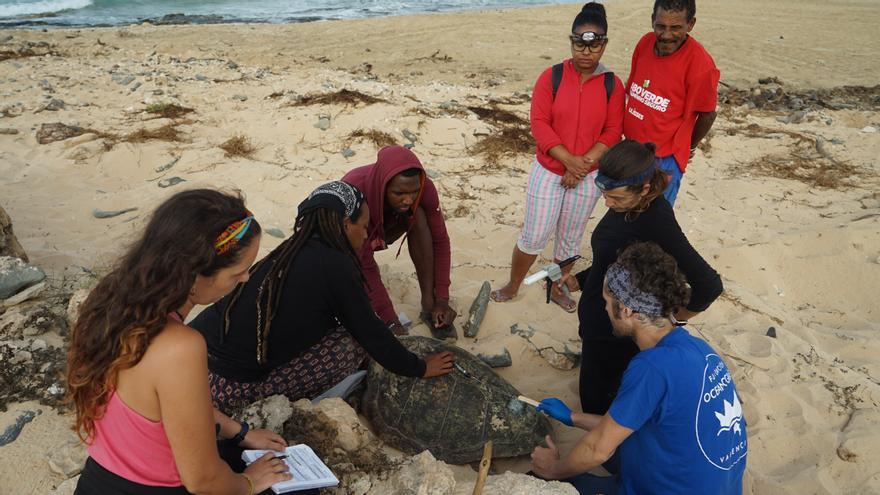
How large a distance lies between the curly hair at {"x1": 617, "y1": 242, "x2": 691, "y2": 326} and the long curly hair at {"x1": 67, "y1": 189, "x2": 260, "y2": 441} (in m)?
1.30

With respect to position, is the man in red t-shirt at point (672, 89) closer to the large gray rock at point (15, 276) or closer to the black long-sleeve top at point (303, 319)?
the black long-sleeve top at point (303, 319)

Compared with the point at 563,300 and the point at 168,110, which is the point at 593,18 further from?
the point at 168,110

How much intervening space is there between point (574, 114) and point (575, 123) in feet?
0.17

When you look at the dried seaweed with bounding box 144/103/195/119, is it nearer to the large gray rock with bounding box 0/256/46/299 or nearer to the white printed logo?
the large gray rock with bounding box 0/256/46/299

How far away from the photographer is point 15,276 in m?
3.24

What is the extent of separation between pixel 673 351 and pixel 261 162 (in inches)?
Result: 188

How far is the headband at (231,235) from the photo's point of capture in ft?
5.30

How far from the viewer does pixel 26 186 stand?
5.23 m

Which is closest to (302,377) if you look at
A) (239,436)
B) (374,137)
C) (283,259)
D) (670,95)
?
(239,436)

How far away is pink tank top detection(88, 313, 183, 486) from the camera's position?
1.54 m

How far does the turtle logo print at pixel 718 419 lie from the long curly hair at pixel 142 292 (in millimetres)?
1556

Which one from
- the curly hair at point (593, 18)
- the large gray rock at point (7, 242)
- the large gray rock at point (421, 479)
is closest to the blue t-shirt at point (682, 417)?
the large gray rock at point (421, 479)

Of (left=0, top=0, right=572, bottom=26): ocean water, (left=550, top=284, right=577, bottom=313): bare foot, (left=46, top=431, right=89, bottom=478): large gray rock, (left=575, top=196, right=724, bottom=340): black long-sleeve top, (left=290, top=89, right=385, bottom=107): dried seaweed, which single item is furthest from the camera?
(left=0, top=0, right=572, bottom=26): ocean water

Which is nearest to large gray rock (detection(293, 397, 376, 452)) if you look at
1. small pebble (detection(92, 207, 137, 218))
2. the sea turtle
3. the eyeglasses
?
the sea turtle
